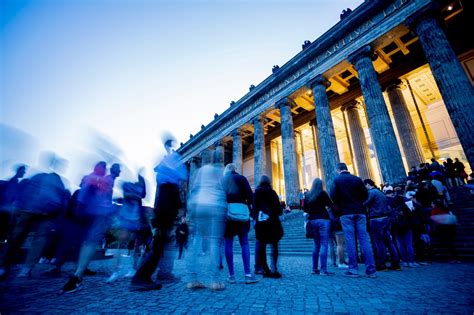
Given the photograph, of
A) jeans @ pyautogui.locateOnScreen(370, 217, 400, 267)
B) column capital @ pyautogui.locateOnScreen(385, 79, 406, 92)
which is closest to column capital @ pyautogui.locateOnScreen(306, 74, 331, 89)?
column capital @ pyautogui.locateOnScreen(385, 79, 406, 92)

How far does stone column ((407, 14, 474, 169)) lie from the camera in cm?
782

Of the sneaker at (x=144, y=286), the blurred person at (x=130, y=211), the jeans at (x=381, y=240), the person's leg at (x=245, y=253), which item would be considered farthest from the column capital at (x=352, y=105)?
the sneaker at (x=144, y=286)

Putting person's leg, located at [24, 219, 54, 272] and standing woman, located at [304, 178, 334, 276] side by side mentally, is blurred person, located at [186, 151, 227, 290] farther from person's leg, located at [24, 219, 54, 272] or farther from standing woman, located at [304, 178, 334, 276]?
person's leg, located at [24, 219, 54, 272]

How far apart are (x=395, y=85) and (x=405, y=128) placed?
321 cm

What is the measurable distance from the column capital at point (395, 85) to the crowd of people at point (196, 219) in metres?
12.5

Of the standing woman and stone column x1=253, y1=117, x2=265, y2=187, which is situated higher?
stone column x1=253, y1=117, x2=265, y2=187

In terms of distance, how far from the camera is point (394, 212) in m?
4.94

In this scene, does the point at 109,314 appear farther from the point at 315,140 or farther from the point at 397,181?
the point at 315,140

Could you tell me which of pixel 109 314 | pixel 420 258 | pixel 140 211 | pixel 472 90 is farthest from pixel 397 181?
pixel 109 314

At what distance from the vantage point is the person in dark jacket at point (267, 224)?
3615mm

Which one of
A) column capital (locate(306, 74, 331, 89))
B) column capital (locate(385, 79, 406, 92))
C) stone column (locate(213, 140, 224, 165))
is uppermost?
column capital (locate(385, 79, 406, 92))

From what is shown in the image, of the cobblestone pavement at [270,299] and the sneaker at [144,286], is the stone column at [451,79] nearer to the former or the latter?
the cobblestone pavement at [270,299]

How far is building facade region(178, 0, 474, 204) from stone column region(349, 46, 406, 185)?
39 mm

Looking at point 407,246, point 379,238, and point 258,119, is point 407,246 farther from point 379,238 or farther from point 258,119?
point 258,119
